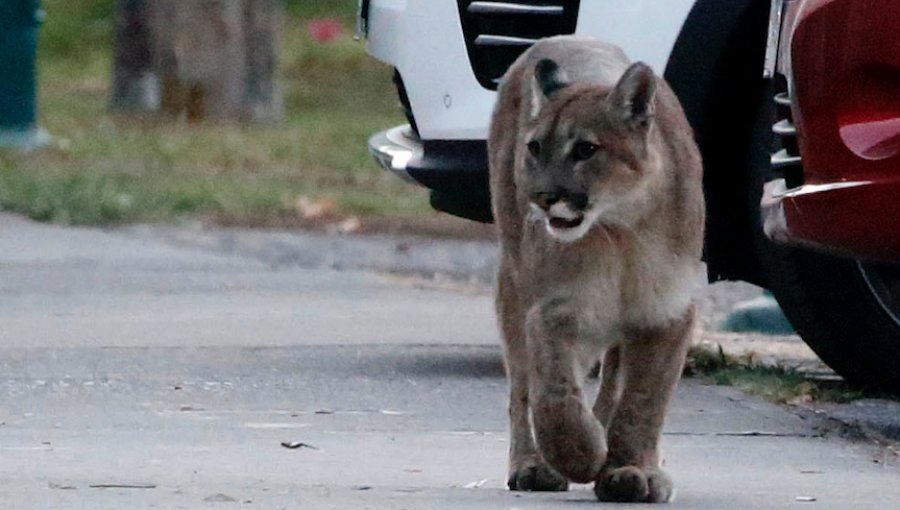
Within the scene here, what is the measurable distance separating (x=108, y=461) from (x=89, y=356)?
6.82ft

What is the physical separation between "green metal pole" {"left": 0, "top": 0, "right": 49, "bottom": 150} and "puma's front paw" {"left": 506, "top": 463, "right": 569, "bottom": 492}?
11.0 meters

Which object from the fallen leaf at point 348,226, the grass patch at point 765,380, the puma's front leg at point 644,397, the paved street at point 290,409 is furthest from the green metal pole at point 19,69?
the puma's front leg at point 644,397

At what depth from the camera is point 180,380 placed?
277 inches

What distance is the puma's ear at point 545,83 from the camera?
16.6 ft

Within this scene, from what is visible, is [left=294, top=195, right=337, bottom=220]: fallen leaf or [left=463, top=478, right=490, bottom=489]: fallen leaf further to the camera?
[left=294, top=195, right=337, bottom=220]: fallen leaf

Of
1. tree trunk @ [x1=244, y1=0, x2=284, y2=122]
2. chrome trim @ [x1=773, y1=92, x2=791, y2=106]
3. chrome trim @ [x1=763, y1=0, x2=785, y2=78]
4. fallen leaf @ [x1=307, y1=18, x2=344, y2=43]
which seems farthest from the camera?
fallen leaf @ [x1=307, y1=18, x2=344, y2=43]

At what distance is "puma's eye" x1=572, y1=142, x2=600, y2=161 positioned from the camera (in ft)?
16.0

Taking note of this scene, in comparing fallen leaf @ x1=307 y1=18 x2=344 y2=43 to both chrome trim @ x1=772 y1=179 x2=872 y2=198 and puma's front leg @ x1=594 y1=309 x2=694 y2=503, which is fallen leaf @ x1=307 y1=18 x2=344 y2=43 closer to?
chrome trim @ x1=772 y1=179 x2=872 y2=198

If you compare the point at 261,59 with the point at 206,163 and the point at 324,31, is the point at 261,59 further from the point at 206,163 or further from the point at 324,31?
the point at 324,31

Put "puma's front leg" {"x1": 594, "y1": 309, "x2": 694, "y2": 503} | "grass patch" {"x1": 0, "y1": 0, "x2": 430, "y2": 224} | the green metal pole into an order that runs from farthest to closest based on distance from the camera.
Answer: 1. the green metal pole
2. "grass patch" {"x1": 0, "y1": 0, "x2": 430, "y2": 224}
3. "puma's front leg" {"x1": 594, "y1": 309, "x2": 694, "y2": 503}

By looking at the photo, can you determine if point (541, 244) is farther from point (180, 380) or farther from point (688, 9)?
point (180, 380)

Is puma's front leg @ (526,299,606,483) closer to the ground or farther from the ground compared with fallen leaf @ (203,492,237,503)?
farther from the ground

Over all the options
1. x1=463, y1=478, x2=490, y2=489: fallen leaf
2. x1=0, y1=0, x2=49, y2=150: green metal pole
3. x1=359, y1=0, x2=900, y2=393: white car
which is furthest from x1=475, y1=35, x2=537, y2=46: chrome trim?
x1=0, y1=0, x2=49, y2=150: green metal pole

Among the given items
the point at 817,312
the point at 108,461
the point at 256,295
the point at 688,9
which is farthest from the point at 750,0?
the point at 256,295
